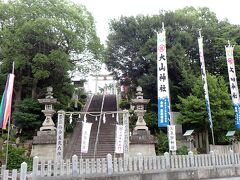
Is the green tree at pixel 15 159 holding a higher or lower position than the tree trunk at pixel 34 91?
lower

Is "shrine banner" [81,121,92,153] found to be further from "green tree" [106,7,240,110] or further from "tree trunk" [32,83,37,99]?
"green tree" [106,7,240,110]

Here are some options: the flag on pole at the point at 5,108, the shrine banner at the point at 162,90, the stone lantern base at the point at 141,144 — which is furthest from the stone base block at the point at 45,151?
the shrine banner at the point at 162,90

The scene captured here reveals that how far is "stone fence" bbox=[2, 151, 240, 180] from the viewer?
1052 centimetres

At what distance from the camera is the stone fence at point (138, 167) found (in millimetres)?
10516

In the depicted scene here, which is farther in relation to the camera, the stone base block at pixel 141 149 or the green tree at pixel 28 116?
the green tree at pixel 28 116

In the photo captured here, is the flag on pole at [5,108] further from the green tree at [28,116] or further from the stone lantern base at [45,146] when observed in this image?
the green tree at [28,116]

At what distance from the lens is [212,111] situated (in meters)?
19.5

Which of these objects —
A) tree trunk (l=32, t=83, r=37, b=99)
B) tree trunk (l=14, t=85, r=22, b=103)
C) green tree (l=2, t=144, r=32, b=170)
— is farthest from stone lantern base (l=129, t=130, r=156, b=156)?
tree trunk (l=14, t=85, r=22, b=103)

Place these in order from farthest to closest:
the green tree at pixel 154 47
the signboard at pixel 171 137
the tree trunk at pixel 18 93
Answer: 1. the green tree at pixel 154 47
2. the tree trunk at pixel 18 93
3. the signboard at pixel 171 137

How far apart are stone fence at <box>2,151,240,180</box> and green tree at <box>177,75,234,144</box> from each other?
495cm

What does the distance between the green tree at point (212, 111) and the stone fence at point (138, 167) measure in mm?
4953

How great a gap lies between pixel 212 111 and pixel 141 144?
547 centimetres

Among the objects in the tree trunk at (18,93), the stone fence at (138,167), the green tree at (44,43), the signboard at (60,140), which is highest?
the green tree at (44,43)

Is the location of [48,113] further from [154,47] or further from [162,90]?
[154,47]
